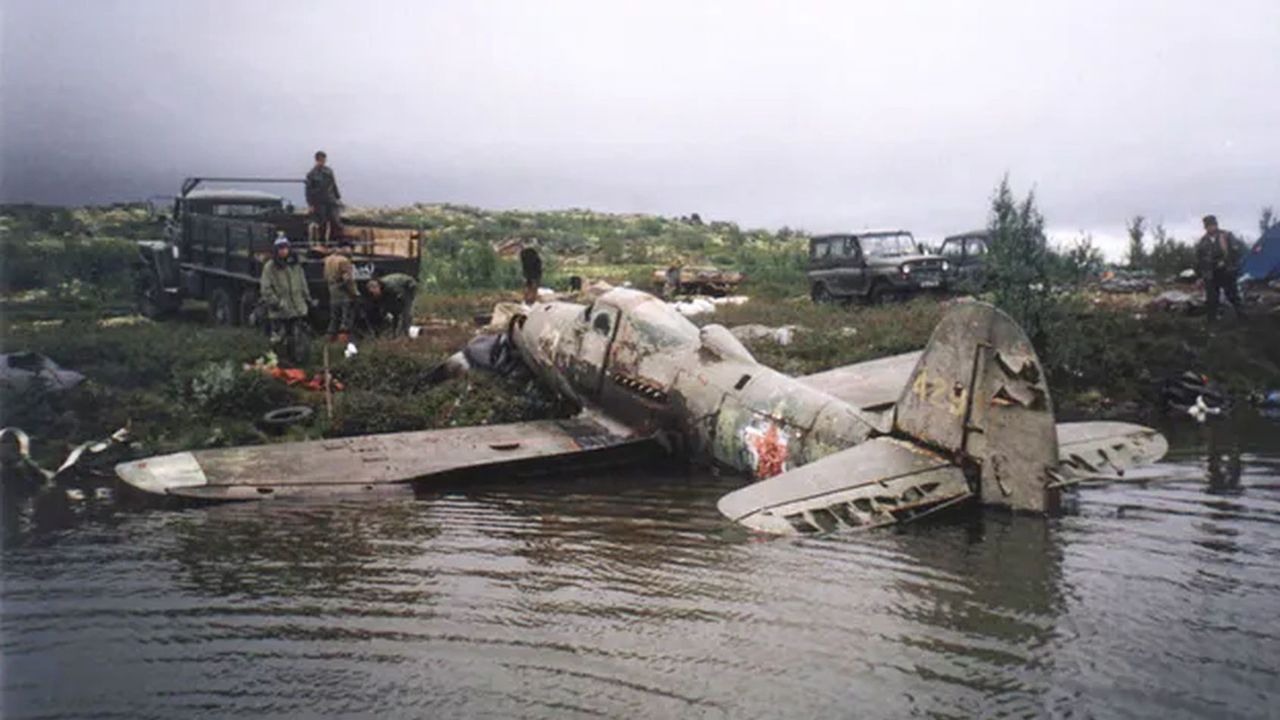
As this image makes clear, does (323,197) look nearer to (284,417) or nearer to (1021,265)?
(284,417)

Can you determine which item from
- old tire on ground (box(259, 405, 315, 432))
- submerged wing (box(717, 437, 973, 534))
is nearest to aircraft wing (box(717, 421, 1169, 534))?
submerged wing (box(717, 437, 973, 534))

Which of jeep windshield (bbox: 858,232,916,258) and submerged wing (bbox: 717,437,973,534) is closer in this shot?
submerged wing (bbox: 717,437,973,534)

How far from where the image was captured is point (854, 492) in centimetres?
784

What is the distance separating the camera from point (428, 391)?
14.2m

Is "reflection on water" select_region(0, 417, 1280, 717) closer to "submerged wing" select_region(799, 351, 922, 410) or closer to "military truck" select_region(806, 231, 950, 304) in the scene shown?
"submerged wing" select_region(799, 351, 922, 410)

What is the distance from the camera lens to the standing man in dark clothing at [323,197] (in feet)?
59.8

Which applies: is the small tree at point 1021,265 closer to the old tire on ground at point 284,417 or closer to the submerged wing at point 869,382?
the submerged wing at point 869,382

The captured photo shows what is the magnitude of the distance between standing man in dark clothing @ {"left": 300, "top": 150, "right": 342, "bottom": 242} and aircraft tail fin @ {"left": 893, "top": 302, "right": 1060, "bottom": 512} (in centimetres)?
1308

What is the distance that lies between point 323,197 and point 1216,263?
53.9 ft

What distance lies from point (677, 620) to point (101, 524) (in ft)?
18.5

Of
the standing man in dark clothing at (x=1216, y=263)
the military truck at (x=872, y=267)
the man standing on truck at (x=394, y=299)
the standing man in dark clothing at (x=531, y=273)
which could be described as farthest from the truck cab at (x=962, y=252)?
the man standing on truck at (x=394, y=299)

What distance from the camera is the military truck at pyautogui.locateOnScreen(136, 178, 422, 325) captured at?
17.0m

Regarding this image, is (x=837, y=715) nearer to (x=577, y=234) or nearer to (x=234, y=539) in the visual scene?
(x=234, y=539)

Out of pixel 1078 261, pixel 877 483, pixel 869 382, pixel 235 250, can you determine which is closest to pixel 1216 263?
pixel 1078 261
